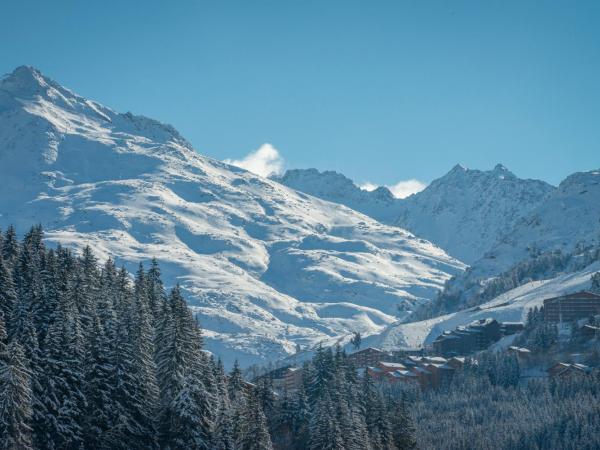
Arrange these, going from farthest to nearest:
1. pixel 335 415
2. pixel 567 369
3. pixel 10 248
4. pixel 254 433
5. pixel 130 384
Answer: pixel 567 369 < pixel 10 248 < pixel 335 415 < pixel 254 433 < pixel 130 384

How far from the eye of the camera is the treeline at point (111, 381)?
74.5 meters

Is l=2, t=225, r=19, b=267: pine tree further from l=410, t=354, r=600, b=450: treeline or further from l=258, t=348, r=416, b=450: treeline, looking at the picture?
l=410, t=354, r=600, b=450: treeline

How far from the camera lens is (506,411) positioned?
504 feet

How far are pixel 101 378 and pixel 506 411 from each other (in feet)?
310

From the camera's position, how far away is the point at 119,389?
80562 mm

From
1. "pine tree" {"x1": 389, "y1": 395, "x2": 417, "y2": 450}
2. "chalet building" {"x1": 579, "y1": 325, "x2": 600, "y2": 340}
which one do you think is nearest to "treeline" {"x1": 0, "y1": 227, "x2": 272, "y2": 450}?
"pine tree" {"x1": 389, "y1": 395, "x2": 417, "y2": 450}

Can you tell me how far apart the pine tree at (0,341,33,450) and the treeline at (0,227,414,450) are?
82mm

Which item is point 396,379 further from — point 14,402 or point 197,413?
point 14,402

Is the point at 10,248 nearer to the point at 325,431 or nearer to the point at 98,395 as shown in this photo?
the point at 98,395

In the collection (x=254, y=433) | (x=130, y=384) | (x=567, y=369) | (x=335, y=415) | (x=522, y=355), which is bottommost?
(x=254, y=433)

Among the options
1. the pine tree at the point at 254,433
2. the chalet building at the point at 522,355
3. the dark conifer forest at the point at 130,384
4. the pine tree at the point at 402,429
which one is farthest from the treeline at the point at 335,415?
the chalet building at the point at 522,355

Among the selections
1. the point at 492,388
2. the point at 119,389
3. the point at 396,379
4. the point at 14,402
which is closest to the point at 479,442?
the point at 492,388

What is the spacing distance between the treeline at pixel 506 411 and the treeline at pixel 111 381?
41384mm

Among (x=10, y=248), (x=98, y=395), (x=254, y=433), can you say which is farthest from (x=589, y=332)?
(x=98, y=395)
